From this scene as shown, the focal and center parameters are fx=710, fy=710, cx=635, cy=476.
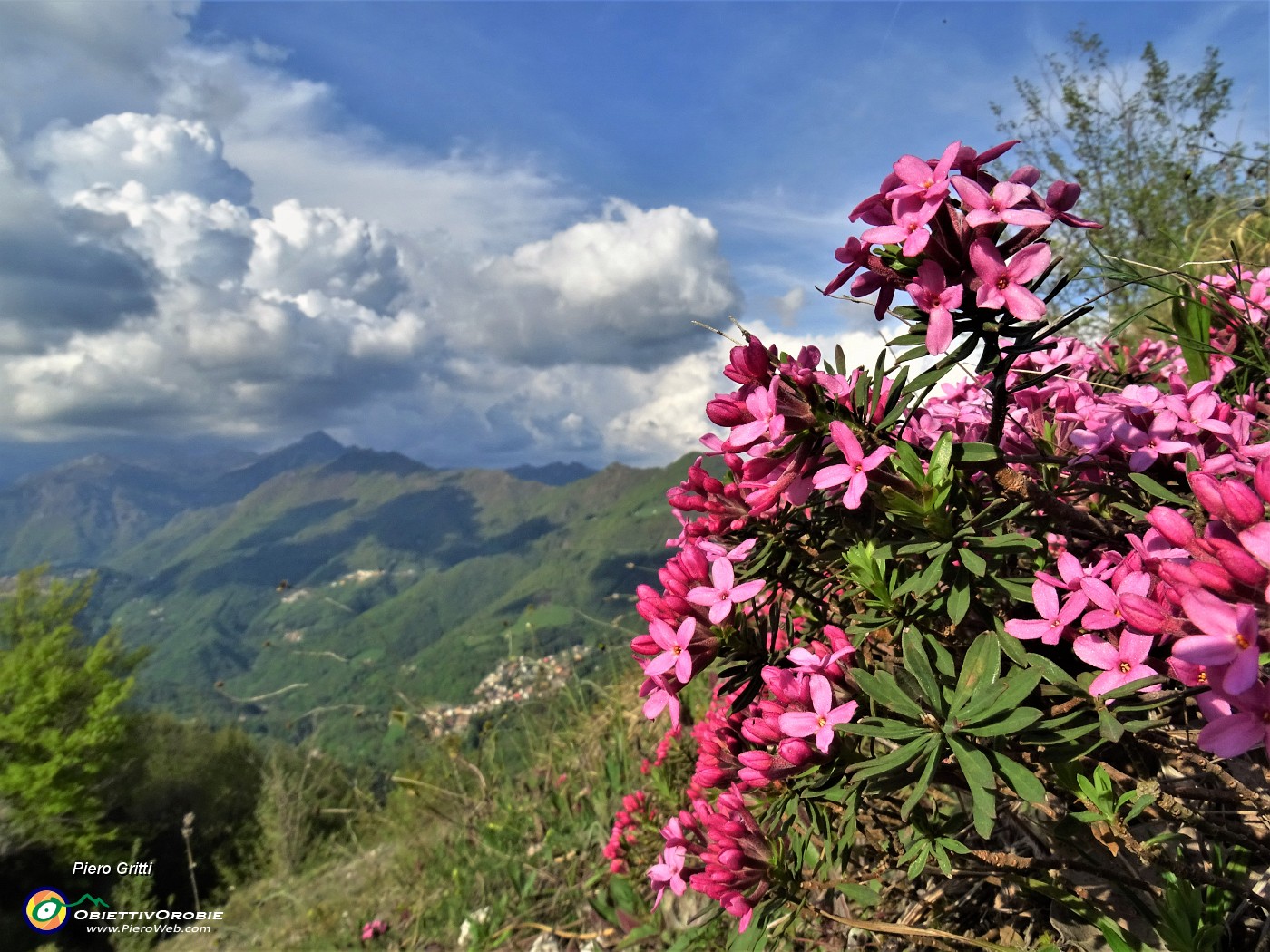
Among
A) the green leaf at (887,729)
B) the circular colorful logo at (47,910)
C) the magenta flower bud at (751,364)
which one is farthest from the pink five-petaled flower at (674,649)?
the circular colorful logo at (47,910)

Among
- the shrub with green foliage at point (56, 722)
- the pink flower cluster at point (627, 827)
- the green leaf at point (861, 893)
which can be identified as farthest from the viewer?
the shrub with green foliage at point (56, 722)

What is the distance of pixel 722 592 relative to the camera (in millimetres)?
1710

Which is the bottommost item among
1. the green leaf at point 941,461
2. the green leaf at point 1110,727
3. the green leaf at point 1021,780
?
the green leaf at point 1021,780

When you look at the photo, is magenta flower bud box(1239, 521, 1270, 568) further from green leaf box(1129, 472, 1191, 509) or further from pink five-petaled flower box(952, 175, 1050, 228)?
pink five-petaled flower box(952, 175, 1050, 228)

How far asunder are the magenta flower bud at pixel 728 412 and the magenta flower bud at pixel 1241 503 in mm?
805

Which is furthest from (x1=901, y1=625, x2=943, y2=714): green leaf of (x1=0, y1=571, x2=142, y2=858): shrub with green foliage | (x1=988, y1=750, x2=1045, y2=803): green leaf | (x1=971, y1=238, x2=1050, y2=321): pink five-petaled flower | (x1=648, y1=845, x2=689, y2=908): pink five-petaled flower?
(x1=0, y1=571, x2=142, y2=858): shrub with green foliage

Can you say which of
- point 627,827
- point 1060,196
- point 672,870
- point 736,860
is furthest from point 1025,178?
point 627,827

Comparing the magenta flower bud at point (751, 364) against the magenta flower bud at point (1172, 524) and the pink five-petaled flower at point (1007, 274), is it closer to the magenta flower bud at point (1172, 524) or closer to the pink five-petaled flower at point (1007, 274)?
the pink five-petaled flower at point (1007, 274)

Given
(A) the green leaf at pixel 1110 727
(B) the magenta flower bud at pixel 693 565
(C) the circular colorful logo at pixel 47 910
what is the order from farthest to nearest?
(C) the circular colorful logo at pixel 47 910
(B) the magenta flower bud at pixel 693 565
(A) the green leaf at pixel 1110 727

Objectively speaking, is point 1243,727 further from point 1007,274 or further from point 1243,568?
point 1007,274

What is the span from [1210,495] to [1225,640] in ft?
0.80

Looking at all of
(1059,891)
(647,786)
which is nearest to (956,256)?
(1059,891)

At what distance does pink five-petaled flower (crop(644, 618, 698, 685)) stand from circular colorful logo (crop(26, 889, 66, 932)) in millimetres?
11405

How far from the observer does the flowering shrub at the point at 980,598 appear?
1.32 metres
